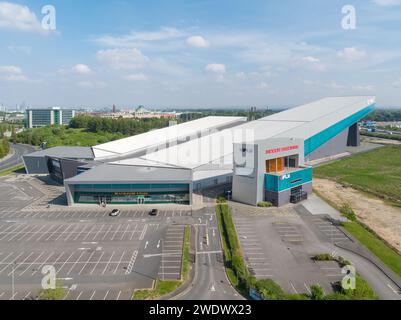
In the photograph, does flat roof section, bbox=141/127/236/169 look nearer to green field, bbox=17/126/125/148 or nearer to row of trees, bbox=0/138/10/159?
row of trees, bbox=0/138/10/159

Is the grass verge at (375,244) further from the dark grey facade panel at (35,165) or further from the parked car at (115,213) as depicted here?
the dark grey facade panel at (35,165)

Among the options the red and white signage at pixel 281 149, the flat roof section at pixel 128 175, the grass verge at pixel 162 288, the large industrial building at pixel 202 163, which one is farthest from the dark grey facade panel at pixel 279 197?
the grass verge at pixel 162 288

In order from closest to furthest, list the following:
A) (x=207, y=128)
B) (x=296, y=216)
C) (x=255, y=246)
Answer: (x=255, y=246), (x=296, y=216), (x=207, y=128)

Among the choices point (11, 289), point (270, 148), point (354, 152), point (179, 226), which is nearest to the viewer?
point (11, 289)

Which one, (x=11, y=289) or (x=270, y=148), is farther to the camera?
(x=270, y=148)

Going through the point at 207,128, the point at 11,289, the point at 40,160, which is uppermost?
the point at 207,128
